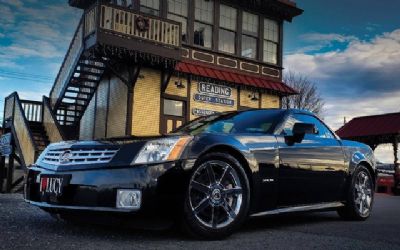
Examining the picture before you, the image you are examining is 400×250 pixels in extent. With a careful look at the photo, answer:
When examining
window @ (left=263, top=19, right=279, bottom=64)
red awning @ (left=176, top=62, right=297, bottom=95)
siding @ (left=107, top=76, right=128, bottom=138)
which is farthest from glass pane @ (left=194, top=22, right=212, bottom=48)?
siding @ (left=107, top=76, right=128, bottom=138)

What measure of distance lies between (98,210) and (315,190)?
2625 millimetres

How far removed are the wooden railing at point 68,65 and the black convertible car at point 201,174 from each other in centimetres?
1122

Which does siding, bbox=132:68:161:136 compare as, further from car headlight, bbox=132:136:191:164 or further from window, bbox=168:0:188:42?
car headlight, bbox=132:136:191:164

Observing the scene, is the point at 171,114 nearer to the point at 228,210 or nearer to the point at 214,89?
the point at 214,89

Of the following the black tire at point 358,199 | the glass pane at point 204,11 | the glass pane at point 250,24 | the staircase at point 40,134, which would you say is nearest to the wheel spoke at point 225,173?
the black tire at point 358,199

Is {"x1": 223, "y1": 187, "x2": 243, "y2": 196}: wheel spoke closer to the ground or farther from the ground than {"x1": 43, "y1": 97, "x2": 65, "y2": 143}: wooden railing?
closer to the ground

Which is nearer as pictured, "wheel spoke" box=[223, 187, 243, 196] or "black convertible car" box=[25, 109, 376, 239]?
"black convertible car" box=[25, 109, 376, 239]

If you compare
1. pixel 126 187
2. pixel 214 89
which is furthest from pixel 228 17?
pixel 126 187

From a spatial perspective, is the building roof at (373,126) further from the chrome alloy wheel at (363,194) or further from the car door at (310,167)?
the car door at (310,167)

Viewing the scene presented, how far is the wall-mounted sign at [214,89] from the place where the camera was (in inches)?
729

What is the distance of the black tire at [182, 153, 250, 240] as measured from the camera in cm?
419

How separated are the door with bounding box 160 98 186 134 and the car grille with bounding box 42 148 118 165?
12.6 m

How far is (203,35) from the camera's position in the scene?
19000 millimetres

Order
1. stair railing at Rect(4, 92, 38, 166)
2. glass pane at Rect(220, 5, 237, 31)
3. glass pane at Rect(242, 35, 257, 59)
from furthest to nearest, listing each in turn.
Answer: glass pane at Rect(242, 35, 257, 59) → glass pane at Rect(220, 5, 237, 31) → stair railing at Rect(4, 92, 38, 166)
